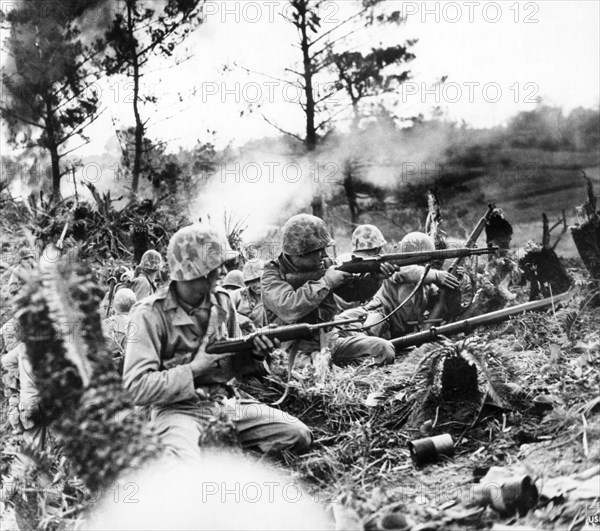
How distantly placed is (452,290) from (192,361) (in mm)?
3151

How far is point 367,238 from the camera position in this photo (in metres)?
7.33

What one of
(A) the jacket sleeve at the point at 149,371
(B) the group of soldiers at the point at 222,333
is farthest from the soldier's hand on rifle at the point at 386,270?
(A) the jacket sleeve at the point at 149,371

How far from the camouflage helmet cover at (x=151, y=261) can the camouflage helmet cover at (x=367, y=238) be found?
1.97m

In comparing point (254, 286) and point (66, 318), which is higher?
point (254, 286)

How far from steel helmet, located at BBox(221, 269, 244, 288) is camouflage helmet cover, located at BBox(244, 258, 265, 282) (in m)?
0.18

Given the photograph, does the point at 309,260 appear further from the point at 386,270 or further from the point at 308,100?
the point at 308,100

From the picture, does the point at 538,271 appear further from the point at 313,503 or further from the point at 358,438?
the point at 313,503

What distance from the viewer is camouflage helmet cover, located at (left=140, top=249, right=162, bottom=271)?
23.5ft

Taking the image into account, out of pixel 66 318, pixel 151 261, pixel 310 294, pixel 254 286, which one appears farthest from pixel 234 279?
pixel 66 318

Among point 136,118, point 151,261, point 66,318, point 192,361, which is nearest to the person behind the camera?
point 192,361

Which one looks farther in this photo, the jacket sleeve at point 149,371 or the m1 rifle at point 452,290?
the m1 rifle at point 452,290

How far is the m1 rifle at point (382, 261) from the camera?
22.2ft

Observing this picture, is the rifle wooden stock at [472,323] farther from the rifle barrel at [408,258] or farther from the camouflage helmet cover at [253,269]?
Result: the camouflage helmet cover at [253,269]

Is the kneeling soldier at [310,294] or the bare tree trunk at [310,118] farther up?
the bare tree trunk at [310,118]
